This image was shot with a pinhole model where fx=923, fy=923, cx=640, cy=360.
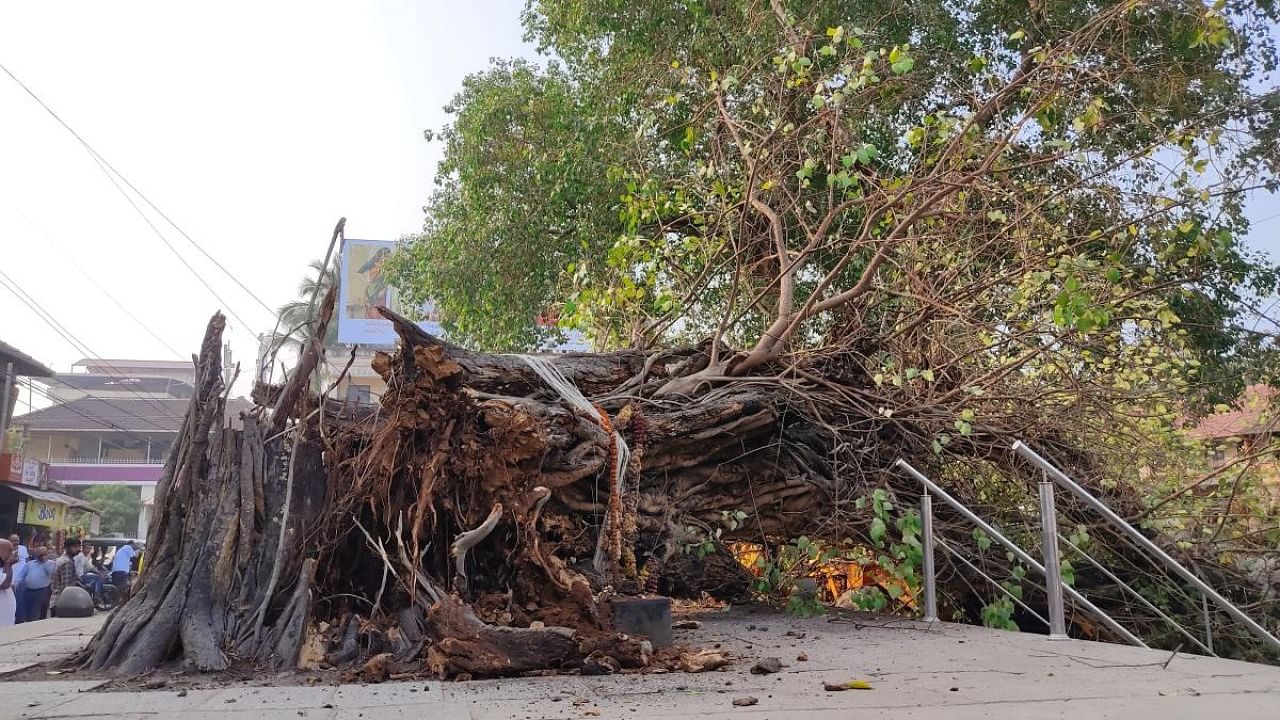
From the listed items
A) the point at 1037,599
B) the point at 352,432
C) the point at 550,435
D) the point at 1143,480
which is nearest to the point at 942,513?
the point at 1037,599

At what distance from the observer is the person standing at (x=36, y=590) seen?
11398 millimetres

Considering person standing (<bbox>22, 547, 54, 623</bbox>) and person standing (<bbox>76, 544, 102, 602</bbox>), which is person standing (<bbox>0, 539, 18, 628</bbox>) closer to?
person standing (<bbox>22, 547, 54, 623</bbox>)

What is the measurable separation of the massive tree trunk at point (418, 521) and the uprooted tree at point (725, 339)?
2 centimetres

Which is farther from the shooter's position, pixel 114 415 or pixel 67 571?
pixel 114 415

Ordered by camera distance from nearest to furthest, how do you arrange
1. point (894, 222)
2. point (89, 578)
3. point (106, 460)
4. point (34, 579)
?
1. point (894, 222)
2. point (34, 579)
3. point (89, 578)
4. point (106, 460)

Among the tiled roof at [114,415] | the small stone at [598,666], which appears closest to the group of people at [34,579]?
the small stone at [598,666]

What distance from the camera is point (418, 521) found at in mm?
5668

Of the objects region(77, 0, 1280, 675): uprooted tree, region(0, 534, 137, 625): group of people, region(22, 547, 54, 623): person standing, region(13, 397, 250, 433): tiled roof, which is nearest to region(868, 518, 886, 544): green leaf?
region(77, 0, 1280, 675): uprooted tree

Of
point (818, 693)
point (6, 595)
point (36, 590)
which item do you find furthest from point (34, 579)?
point (818, 693)

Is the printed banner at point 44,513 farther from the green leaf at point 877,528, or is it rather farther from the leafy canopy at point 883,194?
the green leaf at point 877,528

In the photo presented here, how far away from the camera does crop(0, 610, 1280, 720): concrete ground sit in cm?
364

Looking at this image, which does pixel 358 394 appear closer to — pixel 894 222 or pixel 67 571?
pixel 894 222

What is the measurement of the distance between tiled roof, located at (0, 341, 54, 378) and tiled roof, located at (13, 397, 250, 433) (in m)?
19.2

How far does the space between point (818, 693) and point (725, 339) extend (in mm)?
7700
